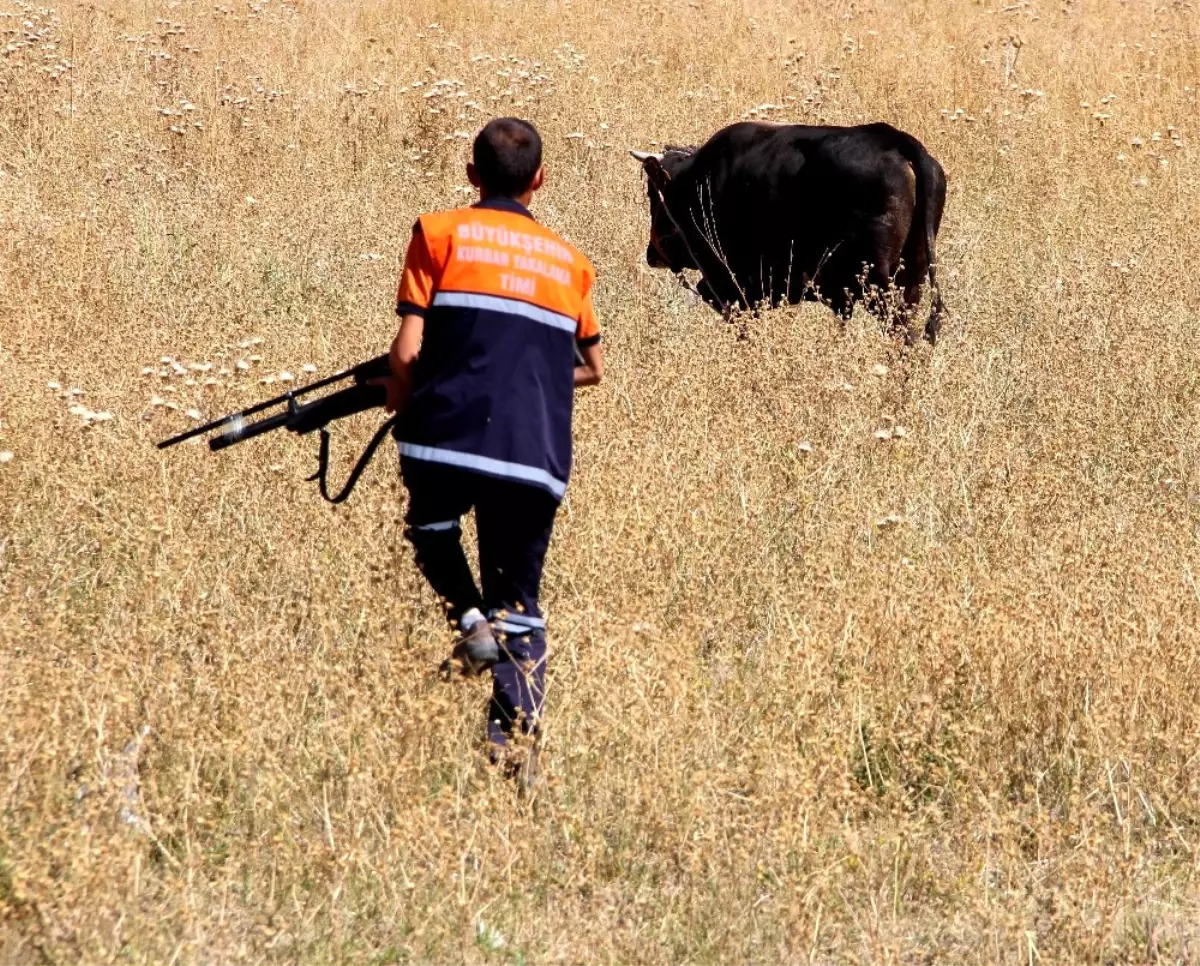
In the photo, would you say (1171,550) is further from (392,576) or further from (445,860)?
(445,860)

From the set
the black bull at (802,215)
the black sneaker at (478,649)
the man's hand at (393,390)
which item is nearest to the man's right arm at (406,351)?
the man's hand at (393,390)

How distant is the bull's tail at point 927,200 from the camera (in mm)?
7363

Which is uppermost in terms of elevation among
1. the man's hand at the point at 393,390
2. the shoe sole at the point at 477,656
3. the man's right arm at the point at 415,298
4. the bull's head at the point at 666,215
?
the man's right arm at the point at 415,298

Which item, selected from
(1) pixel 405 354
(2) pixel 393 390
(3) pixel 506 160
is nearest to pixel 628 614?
(2) pixel 393 390

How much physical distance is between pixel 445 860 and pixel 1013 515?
2.85m

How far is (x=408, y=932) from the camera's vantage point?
3154 mm

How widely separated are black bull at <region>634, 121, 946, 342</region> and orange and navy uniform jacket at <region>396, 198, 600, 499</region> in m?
3.46

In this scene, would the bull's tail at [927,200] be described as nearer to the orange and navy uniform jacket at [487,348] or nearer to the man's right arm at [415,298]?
the orange and navy uniform jacket at [487,348]

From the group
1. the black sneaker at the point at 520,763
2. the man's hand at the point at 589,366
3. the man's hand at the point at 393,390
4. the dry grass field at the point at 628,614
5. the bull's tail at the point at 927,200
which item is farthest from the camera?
the bull's tail at the point at 927,200

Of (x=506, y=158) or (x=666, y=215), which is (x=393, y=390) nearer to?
(x=506, y=158)

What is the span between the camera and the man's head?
3.76m

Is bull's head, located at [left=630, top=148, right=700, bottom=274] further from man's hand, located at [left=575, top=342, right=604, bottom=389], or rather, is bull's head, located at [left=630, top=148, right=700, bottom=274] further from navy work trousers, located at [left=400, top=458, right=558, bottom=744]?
navy work trousers, located at [left=400, top=458, right=558, bottom=744]

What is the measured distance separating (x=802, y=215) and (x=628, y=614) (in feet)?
12.8

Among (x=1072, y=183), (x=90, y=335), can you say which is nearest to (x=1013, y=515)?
(x=90, y=335)
